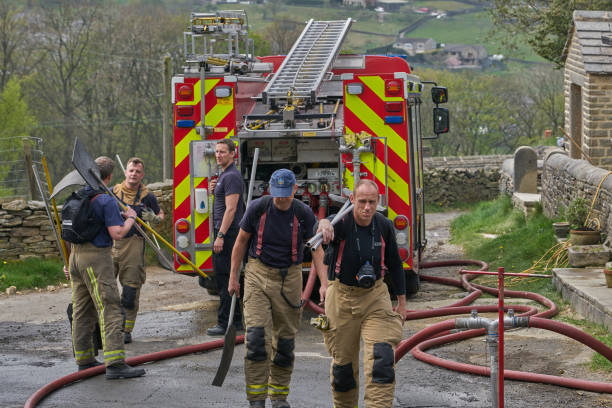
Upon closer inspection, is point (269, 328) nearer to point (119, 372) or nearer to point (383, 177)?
point (119, 372)

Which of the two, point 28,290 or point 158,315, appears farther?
point 28,290

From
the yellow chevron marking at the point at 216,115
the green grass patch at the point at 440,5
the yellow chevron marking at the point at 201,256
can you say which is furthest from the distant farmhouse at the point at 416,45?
the yellow chevron marking at the point at 201,256

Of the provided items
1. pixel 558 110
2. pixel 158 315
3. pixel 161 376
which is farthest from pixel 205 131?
pixel 558 110

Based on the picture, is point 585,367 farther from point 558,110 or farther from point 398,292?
point 558,110

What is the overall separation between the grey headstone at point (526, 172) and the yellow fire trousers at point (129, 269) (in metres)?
10.5

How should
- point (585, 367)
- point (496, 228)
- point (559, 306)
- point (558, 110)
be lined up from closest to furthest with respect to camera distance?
point (585, 367)
point (559, 306)
point (496, 228)
point (558, 110)

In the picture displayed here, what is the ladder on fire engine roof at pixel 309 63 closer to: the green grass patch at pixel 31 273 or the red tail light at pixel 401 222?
the red tail light at pixel 401 222

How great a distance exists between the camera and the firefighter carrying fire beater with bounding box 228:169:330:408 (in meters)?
6.52

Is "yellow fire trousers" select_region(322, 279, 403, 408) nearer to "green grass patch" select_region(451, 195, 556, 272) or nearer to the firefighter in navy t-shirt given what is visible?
the firefighter in navy t-shirt

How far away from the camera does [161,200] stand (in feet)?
49.6

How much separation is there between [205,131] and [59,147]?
34357 millimetres

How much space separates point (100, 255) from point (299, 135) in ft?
9.25

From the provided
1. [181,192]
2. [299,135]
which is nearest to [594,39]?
[299,135]

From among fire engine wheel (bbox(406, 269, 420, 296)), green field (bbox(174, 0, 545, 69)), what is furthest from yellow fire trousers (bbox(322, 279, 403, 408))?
green field (bbox(174, 0, 545, 69))
